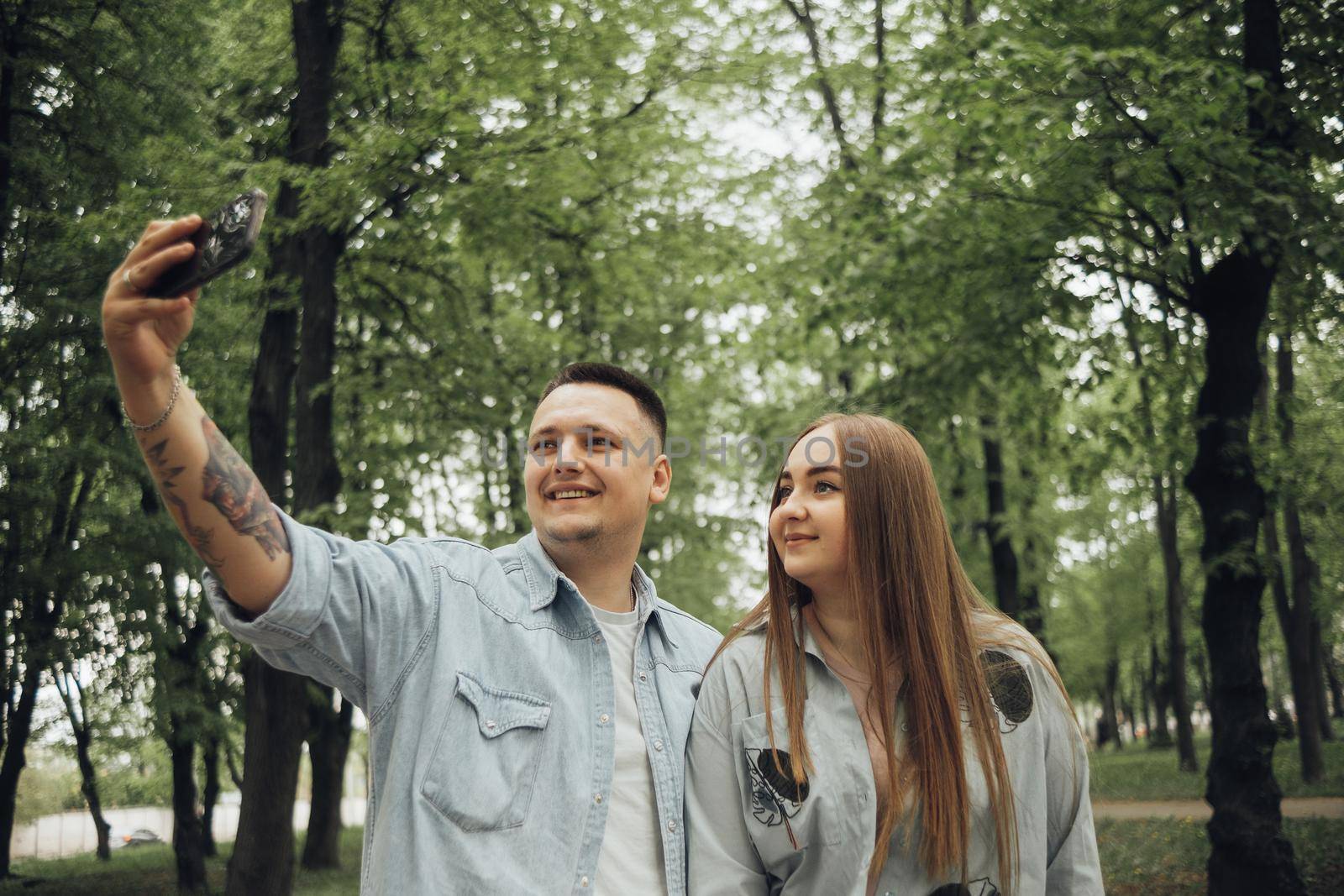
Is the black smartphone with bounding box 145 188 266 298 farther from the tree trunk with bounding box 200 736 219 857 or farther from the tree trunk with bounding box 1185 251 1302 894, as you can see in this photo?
the tree trunk with bounding box 200 736 219 857

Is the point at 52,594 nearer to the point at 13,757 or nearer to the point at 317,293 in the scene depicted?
the point at 13,757

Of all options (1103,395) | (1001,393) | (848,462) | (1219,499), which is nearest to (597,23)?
(1001,393)

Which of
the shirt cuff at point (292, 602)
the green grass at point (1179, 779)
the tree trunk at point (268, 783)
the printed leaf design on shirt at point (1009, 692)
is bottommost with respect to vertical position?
the green grass at point (1179, 779)

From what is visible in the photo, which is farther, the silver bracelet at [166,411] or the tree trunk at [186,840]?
the tree trunk at [186,840]

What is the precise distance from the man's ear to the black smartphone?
5.78 ft

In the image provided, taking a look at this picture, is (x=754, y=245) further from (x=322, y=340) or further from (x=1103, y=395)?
(x=1103, y=395)

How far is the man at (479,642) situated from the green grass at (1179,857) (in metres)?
9.45

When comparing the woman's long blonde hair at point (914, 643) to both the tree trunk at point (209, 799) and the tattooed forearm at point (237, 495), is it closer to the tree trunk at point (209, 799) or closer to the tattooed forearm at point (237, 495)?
the tattooed forearm at point (237, 495)

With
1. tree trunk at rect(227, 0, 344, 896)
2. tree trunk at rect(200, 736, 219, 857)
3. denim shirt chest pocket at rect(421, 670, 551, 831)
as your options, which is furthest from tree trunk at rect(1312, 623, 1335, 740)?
tree trunk at rect(200, 736, 219, 857)

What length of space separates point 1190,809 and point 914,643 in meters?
16.5

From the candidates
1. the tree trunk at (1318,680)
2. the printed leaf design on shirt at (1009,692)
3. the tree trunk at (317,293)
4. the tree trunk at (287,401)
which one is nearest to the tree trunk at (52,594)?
the tree trunk at (287,401)

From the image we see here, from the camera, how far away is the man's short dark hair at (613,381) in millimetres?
→ 3346

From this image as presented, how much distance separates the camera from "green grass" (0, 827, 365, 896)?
16.1m

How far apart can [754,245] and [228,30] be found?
252 inches
